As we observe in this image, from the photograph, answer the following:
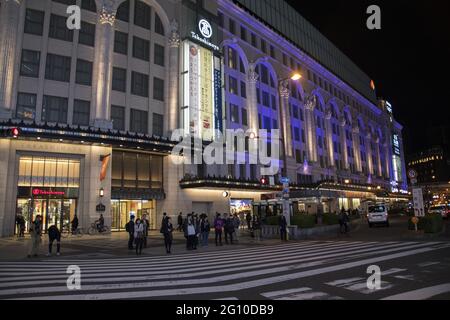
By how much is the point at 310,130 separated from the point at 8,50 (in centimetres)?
4906

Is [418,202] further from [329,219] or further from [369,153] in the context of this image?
[369,153]

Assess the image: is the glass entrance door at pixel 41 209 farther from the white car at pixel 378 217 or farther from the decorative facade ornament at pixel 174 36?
the white car at pixel 378 217

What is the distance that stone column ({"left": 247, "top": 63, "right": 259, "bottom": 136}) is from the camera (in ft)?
168

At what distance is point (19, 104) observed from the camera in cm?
3056

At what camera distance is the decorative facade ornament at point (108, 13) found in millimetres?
35312

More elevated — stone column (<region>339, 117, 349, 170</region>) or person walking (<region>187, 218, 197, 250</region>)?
stone column (<region>339, 117, 349, 170</region>)

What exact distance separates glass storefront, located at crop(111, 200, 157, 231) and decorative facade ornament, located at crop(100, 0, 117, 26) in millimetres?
17975

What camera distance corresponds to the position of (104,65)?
34.5 m

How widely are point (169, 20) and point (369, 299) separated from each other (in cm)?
4024

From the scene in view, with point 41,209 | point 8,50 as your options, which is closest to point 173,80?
point 8,50

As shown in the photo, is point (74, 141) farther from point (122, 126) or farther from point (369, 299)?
point (369, 299)

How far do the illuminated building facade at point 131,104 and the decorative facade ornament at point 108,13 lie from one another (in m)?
0.10

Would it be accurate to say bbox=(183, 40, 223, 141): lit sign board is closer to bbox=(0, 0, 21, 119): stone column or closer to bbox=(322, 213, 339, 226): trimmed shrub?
bbox=(0, 0, 21, 119): stone column

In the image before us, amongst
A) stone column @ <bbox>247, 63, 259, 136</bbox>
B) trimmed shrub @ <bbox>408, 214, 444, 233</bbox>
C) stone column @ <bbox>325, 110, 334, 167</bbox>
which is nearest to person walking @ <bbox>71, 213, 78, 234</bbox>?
trimmed shrub @ <bbox>408, 214, 444, 233</bbox>
